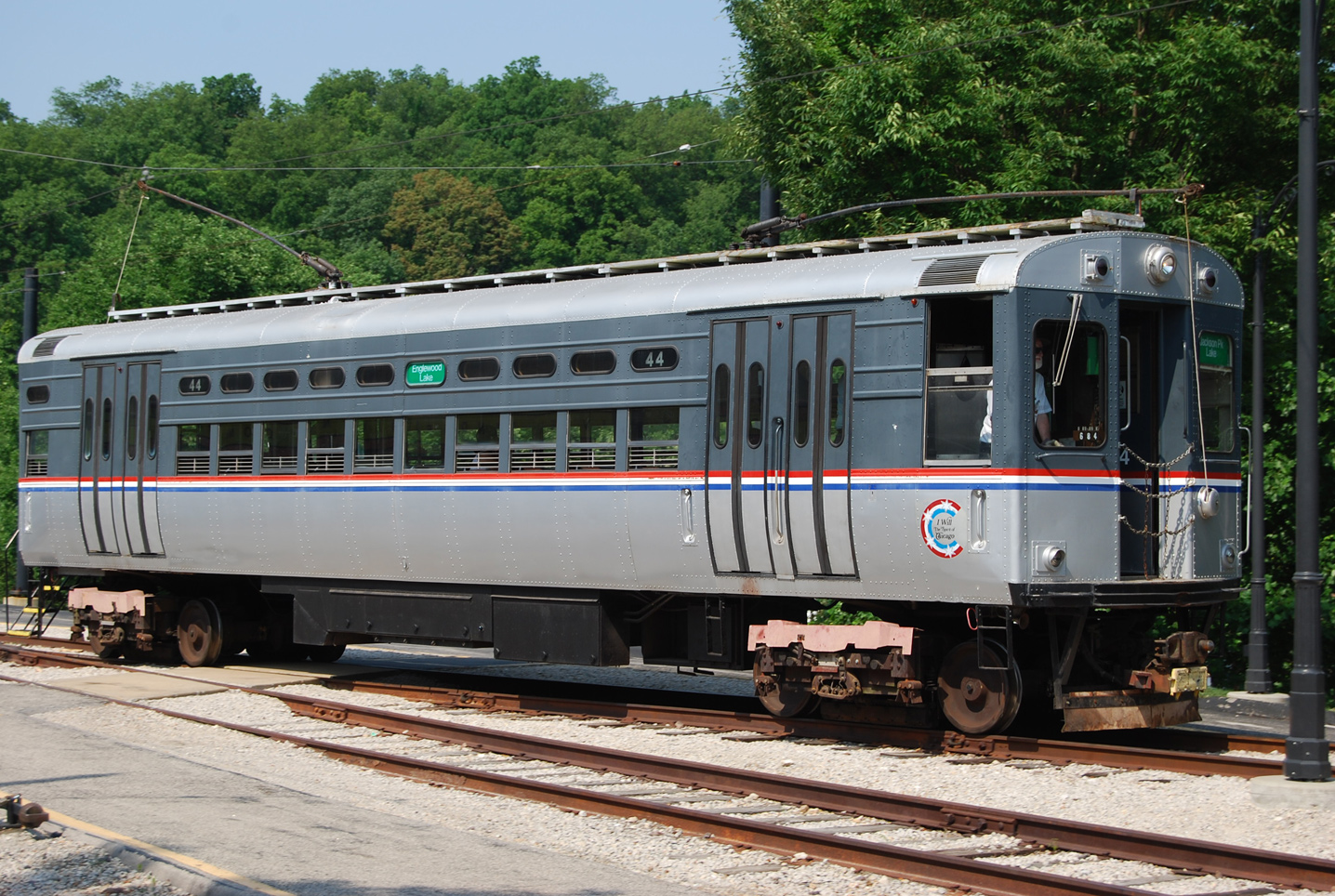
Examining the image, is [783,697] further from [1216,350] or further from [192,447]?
[192,447]

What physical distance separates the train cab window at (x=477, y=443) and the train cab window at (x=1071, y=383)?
533cm

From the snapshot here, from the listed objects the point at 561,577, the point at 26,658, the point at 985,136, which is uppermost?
the point at 985,136

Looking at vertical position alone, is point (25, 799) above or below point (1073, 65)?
below

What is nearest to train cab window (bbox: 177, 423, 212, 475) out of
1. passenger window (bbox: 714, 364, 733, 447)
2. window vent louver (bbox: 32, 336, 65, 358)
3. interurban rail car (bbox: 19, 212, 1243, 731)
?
interurban rail car (bbox: 19, 212, 1243, 731)

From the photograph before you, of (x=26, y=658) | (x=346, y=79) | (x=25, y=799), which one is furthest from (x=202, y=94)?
(x=25, y=799)

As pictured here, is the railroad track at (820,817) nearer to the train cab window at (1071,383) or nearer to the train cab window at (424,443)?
the train cab window at (424,443)

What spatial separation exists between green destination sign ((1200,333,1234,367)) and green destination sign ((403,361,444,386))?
704 cm

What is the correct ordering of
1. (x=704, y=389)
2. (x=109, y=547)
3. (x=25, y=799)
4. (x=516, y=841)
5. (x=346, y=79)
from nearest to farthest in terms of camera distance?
1. (x=516, y=841)
2. (x=25, y=799)
3. (x=704, y=389)
4. (x=109, y=547)
5. (x=346, y=79)

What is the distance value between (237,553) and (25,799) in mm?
6951

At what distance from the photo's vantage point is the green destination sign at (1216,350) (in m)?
12.5

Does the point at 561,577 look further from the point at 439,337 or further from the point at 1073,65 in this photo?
the point at 1073,65

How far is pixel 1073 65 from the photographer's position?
19.8m

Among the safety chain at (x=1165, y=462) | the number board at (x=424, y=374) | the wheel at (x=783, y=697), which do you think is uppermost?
the number board at (x=424, y=374)

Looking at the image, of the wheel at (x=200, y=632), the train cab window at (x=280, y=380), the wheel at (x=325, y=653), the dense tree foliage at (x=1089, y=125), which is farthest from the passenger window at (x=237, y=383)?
the dense tree foliage at (x=1089, y=125)
